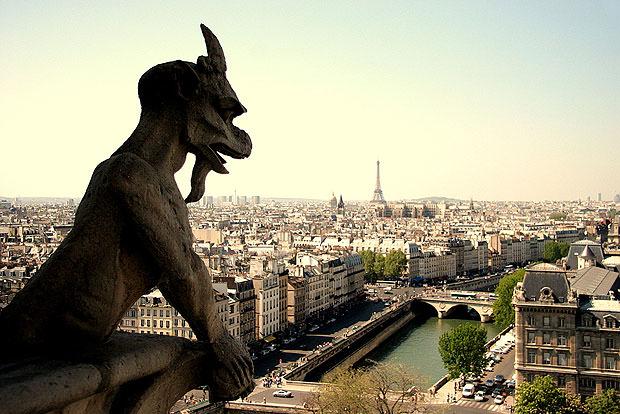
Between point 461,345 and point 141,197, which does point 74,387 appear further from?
point 461,345

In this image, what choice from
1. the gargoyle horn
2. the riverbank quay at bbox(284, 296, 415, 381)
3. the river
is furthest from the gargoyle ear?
the river

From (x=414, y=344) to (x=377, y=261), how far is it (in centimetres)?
2250

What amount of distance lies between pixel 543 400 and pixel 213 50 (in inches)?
848

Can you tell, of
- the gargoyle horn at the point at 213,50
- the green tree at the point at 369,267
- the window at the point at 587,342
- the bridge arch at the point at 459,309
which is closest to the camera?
the gargoyle horn at the point at 213,50

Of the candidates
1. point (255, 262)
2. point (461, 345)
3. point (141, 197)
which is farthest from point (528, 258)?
point (141, 197)

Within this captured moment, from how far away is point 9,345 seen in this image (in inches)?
95.0

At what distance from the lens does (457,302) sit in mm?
47688

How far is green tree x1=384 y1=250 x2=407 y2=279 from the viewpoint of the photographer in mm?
59969

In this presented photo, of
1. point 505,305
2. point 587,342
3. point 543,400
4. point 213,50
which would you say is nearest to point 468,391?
point 543,400

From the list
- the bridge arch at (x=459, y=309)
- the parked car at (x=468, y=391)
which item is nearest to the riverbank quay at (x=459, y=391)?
the parked car at (x=468, y=391)

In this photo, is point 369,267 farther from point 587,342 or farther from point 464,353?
point 587,342

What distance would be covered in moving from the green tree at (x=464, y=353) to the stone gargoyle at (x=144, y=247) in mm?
26095

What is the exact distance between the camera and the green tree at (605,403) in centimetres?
2233

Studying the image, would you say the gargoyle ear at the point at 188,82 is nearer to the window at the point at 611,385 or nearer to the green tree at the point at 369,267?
the window at the point at 611,385
